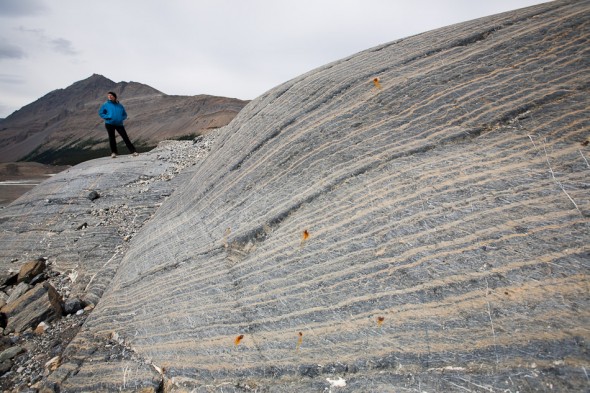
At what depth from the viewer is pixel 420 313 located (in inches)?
98.9

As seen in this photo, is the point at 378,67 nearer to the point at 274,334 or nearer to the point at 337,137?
the point at 337,137

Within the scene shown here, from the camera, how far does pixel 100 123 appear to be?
4916 inches

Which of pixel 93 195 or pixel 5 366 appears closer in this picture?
pixel 5 366

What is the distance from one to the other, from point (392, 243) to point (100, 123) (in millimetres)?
144352

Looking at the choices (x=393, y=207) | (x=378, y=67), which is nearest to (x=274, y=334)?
(x=393, y=207)

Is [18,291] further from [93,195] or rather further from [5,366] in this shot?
[93,195]

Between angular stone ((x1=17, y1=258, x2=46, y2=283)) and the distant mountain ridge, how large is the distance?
5740 centimetres

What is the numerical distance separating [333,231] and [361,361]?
1.19 m

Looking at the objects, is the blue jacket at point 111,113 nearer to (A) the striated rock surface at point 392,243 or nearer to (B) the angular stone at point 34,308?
(B) the angular stone at point 34,308

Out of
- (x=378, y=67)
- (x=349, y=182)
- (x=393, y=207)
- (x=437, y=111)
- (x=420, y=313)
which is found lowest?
(x=420, y=313)

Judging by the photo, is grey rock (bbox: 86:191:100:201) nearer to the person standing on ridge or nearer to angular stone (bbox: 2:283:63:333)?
the person standing on ridge

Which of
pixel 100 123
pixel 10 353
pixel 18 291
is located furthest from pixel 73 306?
pixel 100 123

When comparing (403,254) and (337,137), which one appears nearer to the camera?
(403,254)

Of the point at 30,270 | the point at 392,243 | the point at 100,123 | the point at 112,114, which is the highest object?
the point at 100,123
